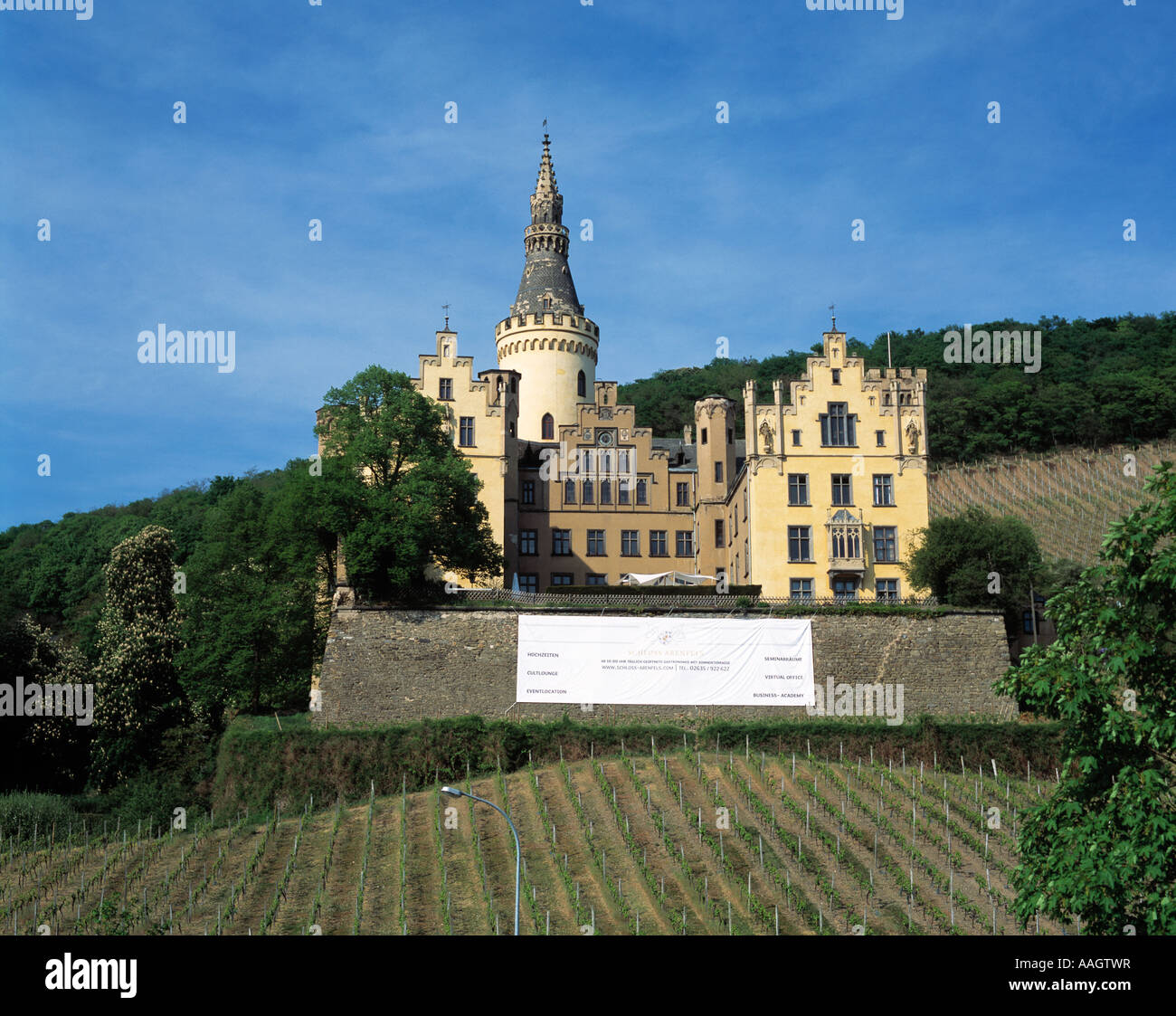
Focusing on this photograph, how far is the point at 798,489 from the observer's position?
57375 mm

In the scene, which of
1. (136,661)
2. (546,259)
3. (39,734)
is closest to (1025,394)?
(546,259)

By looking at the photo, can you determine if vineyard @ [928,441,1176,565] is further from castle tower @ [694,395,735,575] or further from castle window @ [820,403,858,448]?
castle window @ [820,403,858,448]

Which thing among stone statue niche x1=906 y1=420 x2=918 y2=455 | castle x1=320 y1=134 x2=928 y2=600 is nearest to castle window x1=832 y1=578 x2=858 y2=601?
castle x1=320 y1=134 x2=928 y2=600

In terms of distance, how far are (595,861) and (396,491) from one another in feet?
65.4

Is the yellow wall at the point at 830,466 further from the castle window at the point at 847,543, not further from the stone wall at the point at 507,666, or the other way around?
the stone wall at the point at 507,666

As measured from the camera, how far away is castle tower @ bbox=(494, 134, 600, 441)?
7444 centimetres

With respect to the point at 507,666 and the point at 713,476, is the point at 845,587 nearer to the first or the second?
the point at 713,476

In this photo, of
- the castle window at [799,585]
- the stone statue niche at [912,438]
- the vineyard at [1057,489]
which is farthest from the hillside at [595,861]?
the vineyard at [1057,489]

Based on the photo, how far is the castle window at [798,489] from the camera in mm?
57156

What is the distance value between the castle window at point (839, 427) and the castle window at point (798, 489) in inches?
85.3

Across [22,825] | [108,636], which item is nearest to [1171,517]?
[22,825]

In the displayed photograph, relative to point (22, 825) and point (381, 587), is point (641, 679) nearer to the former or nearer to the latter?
point (381, 587)

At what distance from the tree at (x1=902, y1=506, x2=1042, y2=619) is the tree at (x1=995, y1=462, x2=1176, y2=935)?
30.2m
